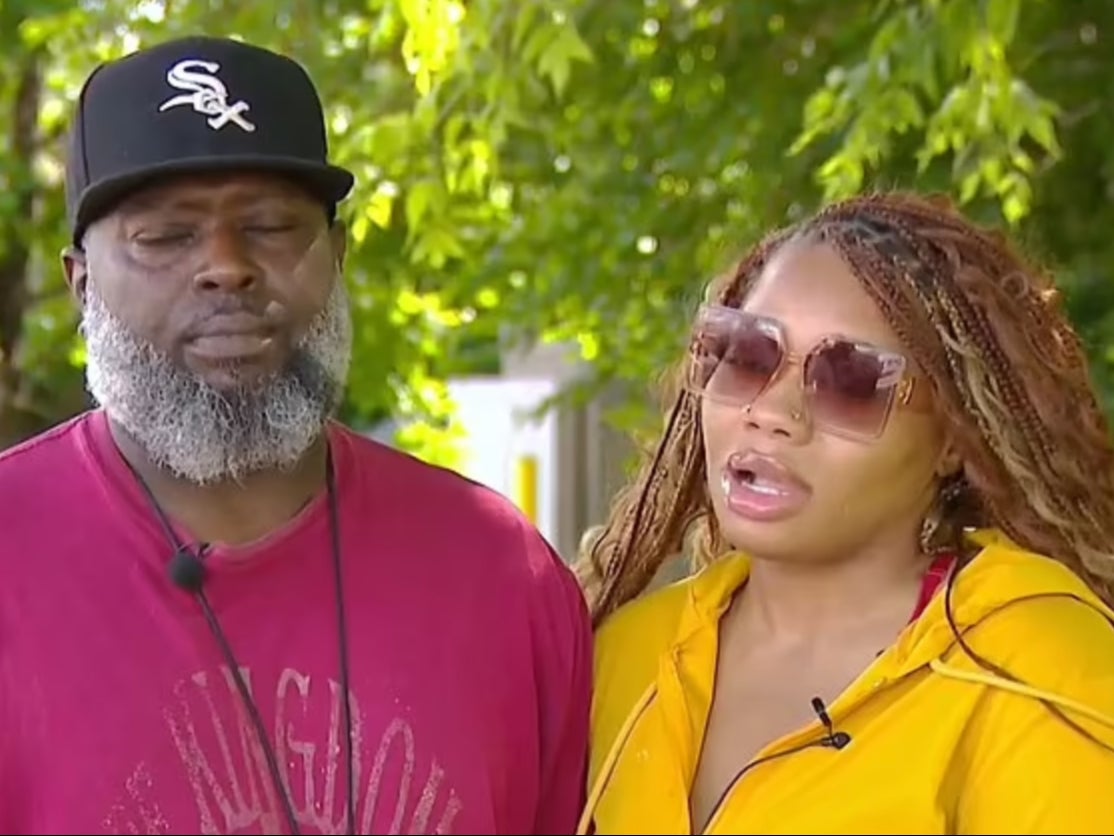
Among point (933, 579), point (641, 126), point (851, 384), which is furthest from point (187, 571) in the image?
point (641, 126)

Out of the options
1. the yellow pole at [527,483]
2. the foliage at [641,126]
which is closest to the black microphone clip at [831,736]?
the foliage at [641,126]

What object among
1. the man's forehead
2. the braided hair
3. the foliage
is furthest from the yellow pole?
the man's forehead

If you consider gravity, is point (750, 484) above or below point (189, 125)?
below

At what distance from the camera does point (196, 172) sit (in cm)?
217

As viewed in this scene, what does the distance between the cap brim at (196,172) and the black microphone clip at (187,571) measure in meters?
0.40

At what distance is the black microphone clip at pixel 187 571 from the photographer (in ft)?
6.98

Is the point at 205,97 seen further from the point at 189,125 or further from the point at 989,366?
the point at 989,366

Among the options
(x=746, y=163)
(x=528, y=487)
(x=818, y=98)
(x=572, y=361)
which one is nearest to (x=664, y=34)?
(x=746, y=163)

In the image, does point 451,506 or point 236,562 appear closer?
point 236,562

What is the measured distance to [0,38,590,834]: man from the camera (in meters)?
2.08

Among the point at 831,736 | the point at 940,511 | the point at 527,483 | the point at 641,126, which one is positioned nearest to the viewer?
the point at 831,736

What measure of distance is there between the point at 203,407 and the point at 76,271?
0.26 metres

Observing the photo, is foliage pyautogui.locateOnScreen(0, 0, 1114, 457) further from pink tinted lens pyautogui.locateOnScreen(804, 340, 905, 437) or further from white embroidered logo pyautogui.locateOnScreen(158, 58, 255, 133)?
white embroidered logo pyautogui.locateOnScreen(158, 58, 255, 133)

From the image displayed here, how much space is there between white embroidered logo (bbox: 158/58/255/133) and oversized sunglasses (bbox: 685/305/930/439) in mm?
626
